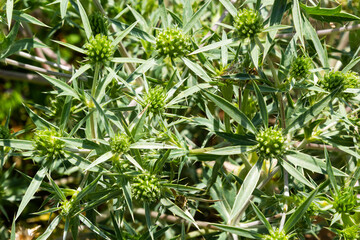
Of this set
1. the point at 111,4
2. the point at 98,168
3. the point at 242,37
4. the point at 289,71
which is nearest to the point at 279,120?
the point at 289,71

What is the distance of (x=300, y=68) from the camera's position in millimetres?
1264

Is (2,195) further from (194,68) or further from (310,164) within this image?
(310,164)

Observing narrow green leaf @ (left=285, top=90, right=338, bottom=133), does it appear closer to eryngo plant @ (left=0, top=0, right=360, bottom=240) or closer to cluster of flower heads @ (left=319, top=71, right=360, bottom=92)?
eryngo plant @ (left=0, top=0, right=360, bottom=240)

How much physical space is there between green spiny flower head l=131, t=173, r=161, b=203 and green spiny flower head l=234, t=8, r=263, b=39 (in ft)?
1.77

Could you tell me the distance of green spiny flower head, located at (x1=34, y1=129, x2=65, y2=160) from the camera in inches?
46.2

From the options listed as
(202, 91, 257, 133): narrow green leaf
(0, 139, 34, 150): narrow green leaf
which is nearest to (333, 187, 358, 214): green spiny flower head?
(202, 91, 257, 133): narrow green leaf

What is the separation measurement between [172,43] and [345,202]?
0.77m

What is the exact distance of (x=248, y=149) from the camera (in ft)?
3.87

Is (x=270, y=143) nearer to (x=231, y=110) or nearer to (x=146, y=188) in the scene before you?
(x=231, y=110)

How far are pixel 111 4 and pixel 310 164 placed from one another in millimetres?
1382

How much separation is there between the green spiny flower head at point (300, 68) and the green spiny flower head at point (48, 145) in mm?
814

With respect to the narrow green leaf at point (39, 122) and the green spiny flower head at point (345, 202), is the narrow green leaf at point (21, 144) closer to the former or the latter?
the narrow green leaf at point (39, 122)

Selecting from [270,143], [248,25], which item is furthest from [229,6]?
[270,143]

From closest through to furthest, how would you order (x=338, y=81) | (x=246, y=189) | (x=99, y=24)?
(x=246, y=189) → (x=338, y=81) → (x=99, y=24)
